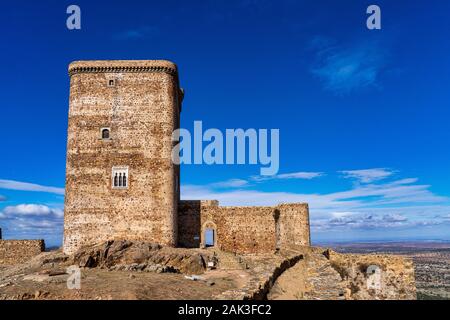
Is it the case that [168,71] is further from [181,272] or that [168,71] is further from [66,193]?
[181,272]

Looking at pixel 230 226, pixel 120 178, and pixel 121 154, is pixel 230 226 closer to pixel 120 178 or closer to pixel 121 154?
pixel 120 178

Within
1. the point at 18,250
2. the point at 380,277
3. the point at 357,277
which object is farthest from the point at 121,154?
the point at 380,277

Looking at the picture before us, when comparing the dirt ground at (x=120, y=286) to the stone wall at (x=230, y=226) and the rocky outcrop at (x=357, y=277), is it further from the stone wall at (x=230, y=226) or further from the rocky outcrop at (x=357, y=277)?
the stone wall at (x=230, y=226)

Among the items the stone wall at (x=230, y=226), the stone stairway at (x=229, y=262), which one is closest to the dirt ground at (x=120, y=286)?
the stone stairway at (x=229, y=262)

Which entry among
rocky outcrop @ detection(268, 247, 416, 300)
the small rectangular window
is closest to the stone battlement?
the small rectangular window

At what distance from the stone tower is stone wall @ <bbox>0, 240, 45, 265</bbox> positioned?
601 cm

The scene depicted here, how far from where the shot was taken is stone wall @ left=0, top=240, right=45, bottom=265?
30219mm

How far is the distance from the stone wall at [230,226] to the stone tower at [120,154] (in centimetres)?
265

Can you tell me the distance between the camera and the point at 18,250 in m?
30.4

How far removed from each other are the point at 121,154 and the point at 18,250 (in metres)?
12.3

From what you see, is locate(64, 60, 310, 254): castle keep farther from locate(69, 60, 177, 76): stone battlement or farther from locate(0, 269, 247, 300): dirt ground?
locate(0, 269, 247, 300): dirt ground

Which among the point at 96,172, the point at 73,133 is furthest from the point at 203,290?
the point at 73,133

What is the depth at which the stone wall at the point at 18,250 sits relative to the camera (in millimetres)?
30219

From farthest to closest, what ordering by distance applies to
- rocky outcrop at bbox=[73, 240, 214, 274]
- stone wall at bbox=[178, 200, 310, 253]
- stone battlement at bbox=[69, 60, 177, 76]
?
stone wall at bbox=[178, 200, 310, 253] < stone battlement at bbox=[69, 60, 177, 76] < rocky outcrop at bbox=[73, 240, 214, 274]
